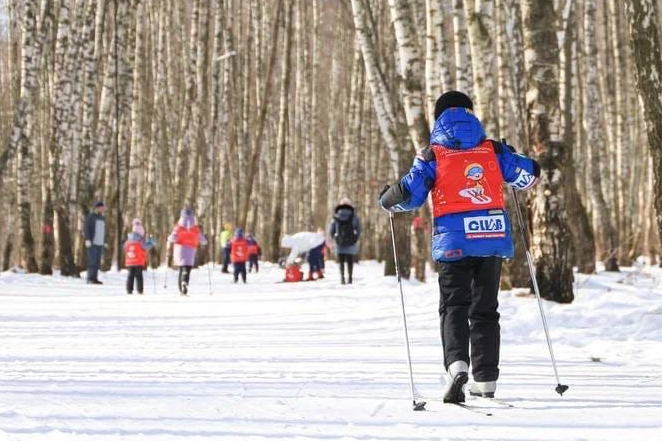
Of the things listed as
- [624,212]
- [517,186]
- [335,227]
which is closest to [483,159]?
[517,186]

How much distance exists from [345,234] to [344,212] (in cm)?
68

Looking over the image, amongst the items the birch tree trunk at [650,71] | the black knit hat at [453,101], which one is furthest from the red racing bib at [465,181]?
the birch tree trunk at [650,71]

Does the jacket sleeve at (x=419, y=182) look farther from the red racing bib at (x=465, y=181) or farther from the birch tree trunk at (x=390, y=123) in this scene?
the birch tree trunk at (x=390, y=123)

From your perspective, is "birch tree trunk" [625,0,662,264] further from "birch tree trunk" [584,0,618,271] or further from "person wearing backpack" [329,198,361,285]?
"birch tree trunk" [584,0,618,271]

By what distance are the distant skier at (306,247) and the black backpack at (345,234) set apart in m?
1.59

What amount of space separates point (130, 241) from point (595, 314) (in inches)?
356

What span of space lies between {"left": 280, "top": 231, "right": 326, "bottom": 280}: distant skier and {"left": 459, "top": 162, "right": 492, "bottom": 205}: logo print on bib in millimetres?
13838

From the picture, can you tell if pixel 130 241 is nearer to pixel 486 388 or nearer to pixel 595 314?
pixel 595 314

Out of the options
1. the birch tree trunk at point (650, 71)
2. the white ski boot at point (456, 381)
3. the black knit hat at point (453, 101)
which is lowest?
Result: the white ski boot at point (456, 381)

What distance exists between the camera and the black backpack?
17.2 metres

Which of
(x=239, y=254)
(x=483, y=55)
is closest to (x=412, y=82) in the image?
(x=483, y=55)

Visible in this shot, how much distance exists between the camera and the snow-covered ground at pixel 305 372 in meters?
3.93

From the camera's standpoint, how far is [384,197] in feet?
15.8

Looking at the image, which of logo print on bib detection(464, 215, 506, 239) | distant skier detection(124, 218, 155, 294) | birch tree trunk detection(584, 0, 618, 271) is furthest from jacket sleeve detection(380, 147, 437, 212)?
birch tree trunk detection(584, 0, 618, 271)
